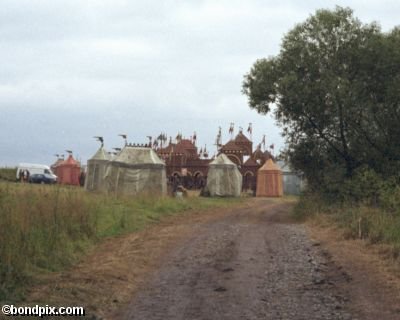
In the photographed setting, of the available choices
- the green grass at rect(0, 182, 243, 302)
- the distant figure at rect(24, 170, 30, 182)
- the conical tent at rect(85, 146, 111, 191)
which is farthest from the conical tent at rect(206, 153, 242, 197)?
the green grass at rect(0, 182, 243, 302)

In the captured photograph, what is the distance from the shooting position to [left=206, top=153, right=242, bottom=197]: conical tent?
1706 inches

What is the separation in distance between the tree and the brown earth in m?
7.51

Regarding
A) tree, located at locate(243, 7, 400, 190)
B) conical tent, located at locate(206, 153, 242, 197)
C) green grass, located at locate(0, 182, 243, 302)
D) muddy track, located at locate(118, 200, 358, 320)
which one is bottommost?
muddy track, located at locate(118, 200, 358, 320)

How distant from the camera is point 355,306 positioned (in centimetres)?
922

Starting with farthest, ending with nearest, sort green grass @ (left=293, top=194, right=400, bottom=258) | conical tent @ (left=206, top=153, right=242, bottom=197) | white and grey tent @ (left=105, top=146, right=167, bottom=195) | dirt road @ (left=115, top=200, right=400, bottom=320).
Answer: conical tent @ (left=206, top=153, right=242, bottom=197) < white and grey tent @ (left=105, top=146, right=167, bottom=195) < green grass @ (left=293, top=194, right=400, bottom=258) < dirt road @ (left=115, top=200, right=400, bottom=320)

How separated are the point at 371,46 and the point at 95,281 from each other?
16.3 metres

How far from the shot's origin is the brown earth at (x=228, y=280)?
8961mm

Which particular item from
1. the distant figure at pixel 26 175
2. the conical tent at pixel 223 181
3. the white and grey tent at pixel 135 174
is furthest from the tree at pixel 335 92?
the distant figure at pixel 26 175

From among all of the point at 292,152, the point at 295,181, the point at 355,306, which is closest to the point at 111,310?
the point at 355,306

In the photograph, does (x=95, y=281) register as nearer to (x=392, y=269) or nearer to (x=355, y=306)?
(x=355, y=306)

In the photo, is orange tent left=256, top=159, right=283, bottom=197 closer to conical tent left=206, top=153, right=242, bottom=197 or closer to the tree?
conical tent left=206, top=153, right=242, bottom=197

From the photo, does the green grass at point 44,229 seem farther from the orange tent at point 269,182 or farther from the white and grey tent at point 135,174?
the orange tent at point 269,182

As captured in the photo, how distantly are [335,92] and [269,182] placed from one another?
27799mm

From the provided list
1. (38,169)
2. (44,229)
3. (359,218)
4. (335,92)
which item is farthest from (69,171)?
(44,229)
